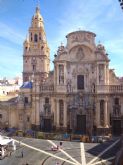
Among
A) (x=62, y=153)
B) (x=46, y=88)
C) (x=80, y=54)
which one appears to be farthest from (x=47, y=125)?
(x=62, y=153)

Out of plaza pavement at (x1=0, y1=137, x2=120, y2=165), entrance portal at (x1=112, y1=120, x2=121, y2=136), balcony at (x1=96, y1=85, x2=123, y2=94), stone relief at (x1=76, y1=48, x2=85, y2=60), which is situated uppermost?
stone relief at (x1=76, y1=48, x2=85, y2=60)

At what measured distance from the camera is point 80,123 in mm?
55375

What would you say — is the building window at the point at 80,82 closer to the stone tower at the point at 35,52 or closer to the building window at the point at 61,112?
Answer: the building window at the point at 61,112

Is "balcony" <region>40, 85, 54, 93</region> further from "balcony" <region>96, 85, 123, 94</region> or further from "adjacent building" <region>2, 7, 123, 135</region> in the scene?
"balcony" <region>96, 85, 123, 94</region>

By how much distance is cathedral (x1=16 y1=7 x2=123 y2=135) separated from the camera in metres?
53.9

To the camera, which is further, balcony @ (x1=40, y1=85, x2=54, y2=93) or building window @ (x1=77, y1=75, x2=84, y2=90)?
balcony @ (x1=40, y1=85, x2=54, y2=93)

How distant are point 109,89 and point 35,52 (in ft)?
96.9

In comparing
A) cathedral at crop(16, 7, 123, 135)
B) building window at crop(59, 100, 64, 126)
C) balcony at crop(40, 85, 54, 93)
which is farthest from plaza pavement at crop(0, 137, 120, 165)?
balcony at crop(40, 85, 54, 93)

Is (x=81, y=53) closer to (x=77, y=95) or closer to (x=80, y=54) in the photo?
(x=80, y=54)

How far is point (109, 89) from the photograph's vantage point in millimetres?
54062

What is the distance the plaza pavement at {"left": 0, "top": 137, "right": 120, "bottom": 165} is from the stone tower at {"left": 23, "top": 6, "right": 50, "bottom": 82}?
2943 cm

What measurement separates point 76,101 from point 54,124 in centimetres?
610

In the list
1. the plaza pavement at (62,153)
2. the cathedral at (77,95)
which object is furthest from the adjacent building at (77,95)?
the plaza pavement at (62,153)

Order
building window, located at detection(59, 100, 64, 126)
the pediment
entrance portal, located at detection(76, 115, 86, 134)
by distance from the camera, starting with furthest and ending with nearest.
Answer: building window, located at detection(59, 100, 64, 126), the pediment, entrance portal, located at detection(76, 115, 86, 134)
